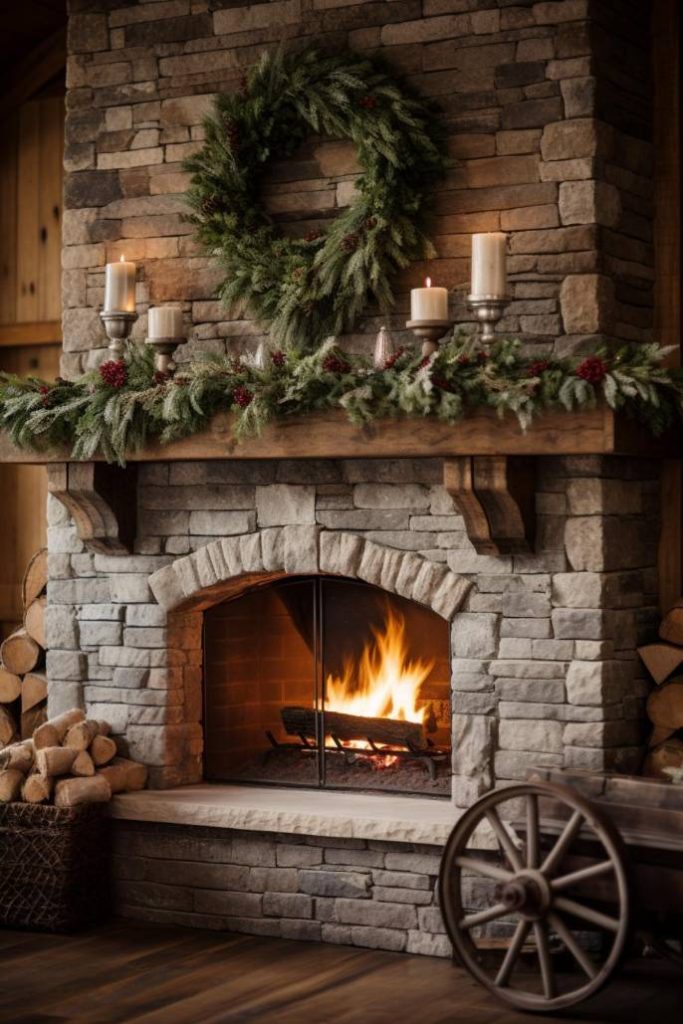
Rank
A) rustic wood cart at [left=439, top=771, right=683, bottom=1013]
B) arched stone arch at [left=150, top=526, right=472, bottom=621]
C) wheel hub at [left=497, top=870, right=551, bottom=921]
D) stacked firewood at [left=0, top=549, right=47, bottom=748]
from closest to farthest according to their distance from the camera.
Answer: rustic wood cart at [left=439, top=771, right=683, bottom=1013] < wheel hub at [left=497, top=870, right=551, bottom=921] < arched stone arch at [left=150, top=526, right=472, bottom=621] < stacked firewood at [left=0, top=549, right=47, bottom=748]

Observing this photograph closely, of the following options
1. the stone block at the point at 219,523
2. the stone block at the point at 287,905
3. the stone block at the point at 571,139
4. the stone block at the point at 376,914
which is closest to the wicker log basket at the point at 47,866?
the stone block at the point at 287,905

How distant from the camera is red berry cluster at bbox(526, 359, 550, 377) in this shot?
5.07 metres

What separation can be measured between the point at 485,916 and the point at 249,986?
0.83m

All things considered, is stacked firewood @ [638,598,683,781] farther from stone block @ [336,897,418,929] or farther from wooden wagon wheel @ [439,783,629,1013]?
stone block @ [336,897,418,929]

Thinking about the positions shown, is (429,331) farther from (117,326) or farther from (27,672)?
(27,672)

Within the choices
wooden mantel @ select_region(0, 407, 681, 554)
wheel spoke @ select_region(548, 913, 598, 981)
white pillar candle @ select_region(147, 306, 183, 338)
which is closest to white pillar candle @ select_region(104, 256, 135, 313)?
white pillar candle @ select_region(147, 306, 183, 338)

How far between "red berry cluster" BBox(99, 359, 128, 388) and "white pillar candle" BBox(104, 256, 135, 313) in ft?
0.77

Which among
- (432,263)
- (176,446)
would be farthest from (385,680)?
(432,263)

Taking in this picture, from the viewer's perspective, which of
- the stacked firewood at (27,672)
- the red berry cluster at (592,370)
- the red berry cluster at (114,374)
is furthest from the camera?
the stacked firewood at (27,672)

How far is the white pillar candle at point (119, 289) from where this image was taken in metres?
5.85

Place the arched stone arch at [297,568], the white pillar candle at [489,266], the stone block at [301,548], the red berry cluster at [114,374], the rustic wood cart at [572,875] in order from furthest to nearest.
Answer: the stone block at [301,548] < the red berry cluster at [114,374] < the arched stone arch at [297,568] < the white pillar candle at [489,266] < the rustic wood cart at [572,875]

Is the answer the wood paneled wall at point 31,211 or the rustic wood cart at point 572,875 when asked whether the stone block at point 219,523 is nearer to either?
the rustic wood cart at point 572,875

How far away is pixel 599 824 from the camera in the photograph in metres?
4.64

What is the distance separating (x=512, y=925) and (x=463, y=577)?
118cm
